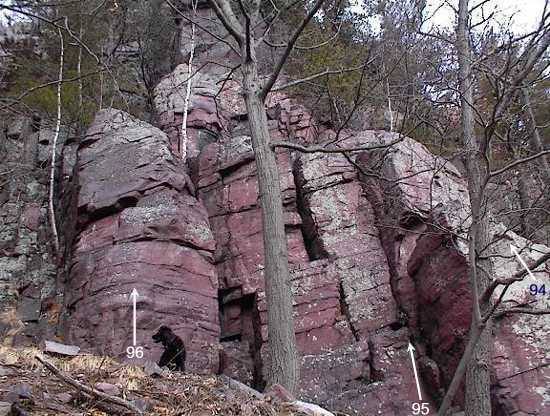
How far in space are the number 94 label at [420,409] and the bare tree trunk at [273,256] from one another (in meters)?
4.01

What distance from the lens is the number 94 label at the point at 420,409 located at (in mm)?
9874

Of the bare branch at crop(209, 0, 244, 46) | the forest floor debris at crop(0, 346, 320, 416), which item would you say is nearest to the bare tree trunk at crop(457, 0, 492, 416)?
the forest floor debris at crop(0, 346, 320, 416)

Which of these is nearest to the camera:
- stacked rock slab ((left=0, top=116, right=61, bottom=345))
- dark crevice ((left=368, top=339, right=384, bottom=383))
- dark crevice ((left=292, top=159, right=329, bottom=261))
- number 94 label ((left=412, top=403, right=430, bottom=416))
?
number 94 label ((left=412, top=403, right=430, bottom=416))

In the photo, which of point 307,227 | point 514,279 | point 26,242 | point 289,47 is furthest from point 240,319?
point 514,279

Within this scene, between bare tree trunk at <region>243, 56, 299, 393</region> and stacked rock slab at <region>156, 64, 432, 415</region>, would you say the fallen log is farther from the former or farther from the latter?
stacked rock slab at <region>156, 64, 432, 415</region>

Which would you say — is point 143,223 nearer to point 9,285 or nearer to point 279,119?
point 9,285

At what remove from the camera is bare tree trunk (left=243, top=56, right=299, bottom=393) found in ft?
22.5

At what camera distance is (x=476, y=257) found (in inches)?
278

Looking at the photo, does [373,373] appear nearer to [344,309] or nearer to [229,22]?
[344,309]

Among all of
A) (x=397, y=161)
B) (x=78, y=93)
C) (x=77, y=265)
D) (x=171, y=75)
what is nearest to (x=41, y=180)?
(x=78, y=93)

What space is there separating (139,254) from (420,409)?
229 inches

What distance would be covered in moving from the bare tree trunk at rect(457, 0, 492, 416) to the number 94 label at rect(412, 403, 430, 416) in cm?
170

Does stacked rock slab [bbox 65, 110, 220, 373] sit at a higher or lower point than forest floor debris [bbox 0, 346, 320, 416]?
higher

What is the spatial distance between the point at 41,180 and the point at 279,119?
7.52 metres
